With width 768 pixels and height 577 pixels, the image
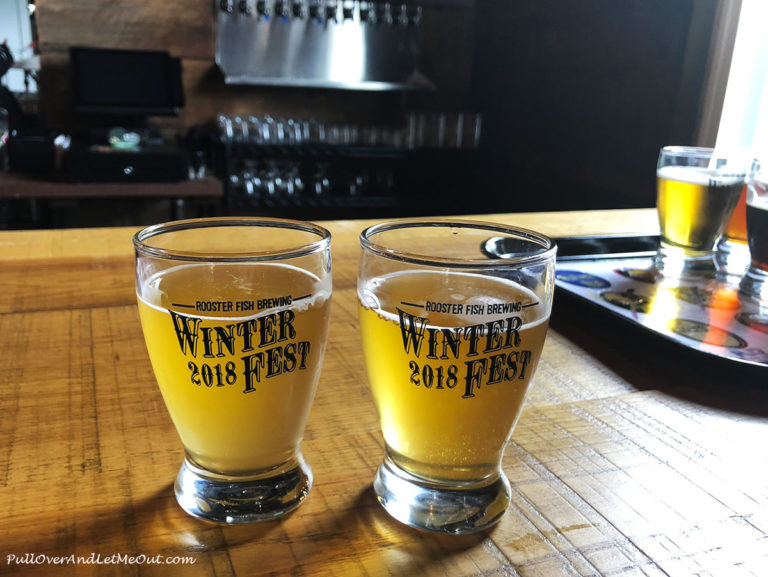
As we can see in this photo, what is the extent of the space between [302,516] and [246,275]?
0.17 metres

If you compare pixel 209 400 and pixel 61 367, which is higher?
pixel 209 400

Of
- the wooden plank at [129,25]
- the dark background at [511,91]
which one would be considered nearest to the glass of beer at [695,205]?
the dark background at [511,91]

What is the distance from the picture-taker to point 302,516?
0.47 metres

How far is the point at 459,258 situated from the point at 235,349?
5.8 inches

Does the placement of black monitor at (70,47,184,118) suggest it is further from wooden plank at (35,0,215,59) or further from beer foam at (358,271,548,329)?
beer foam at (358,271,548,329)

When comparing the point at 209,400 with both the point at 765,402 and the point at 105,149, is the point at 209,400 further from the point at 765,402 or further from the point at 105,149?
the point at 105,149

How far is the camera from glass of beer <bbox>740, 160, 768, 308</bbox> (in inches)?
35.6

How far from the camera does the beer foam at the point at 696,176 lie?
3.35ft

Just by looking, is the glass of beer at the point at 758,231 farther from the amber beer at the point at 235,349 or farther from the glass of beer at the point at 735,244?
the amber beer at the point at 235,349

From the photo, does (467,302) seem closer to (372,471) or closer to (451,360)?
(451,360)

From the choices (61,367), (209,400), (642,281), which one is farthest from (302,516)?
(642,281)

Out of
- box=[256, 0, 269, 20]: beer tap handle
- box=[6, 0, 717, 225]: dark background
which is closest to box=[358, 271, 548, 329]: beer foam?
box=[6, 0, 717, 225]: dark background

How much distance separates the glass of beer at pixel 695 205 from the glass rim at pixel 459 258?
629 millimetres

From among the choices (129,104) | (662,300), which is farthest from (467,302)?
(129,104)
